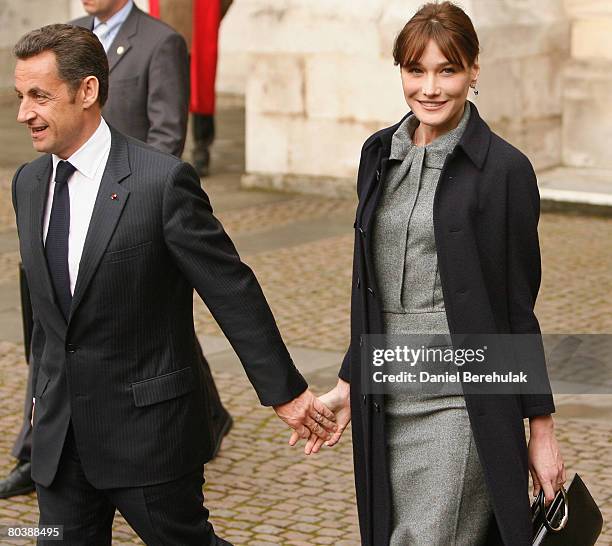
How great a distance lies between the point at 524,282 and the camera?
3650 millimetres

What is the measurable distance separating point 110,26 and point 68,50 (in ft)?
9.26

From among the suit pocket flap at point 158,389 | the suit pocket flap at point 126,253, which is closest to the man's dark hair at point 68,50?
the suit pocket flap at point 126,253

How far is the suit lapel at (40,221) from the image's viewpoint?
12.4 feet

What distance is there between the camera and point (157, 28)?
659cm

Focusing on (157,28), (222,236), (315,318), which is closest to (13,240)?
(315,318)

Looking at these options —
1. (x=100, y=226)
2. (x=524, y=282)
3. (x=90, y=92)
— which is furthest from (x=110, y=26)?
(x=524, y=282)

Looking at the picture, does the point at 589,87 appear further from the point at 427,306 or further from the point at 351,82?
the point at 427,306

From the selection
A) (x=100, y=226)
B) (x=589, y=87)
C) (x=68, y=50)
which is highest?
(x=589, y=87)

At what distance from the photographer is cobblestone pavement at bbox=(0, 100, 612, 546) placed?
5.68 metres

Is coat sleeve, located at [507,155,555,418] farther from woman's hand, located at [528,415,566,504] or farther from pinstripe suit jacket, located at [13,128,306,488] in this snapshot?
pinstripe suit jacket, located at [13,128,306,488]

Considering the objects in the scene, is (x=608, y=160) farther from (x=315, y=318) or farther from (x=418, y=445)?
(x=418, y=445)

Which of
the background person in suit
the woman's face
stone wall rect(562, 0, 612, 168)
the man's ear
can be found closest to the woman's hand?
the woman's face

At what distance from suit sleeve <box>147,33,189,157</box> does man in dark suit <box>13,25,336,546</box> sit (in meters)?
2.47

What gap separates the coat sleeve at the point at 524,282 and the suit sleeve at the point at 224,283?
24.2 inches
